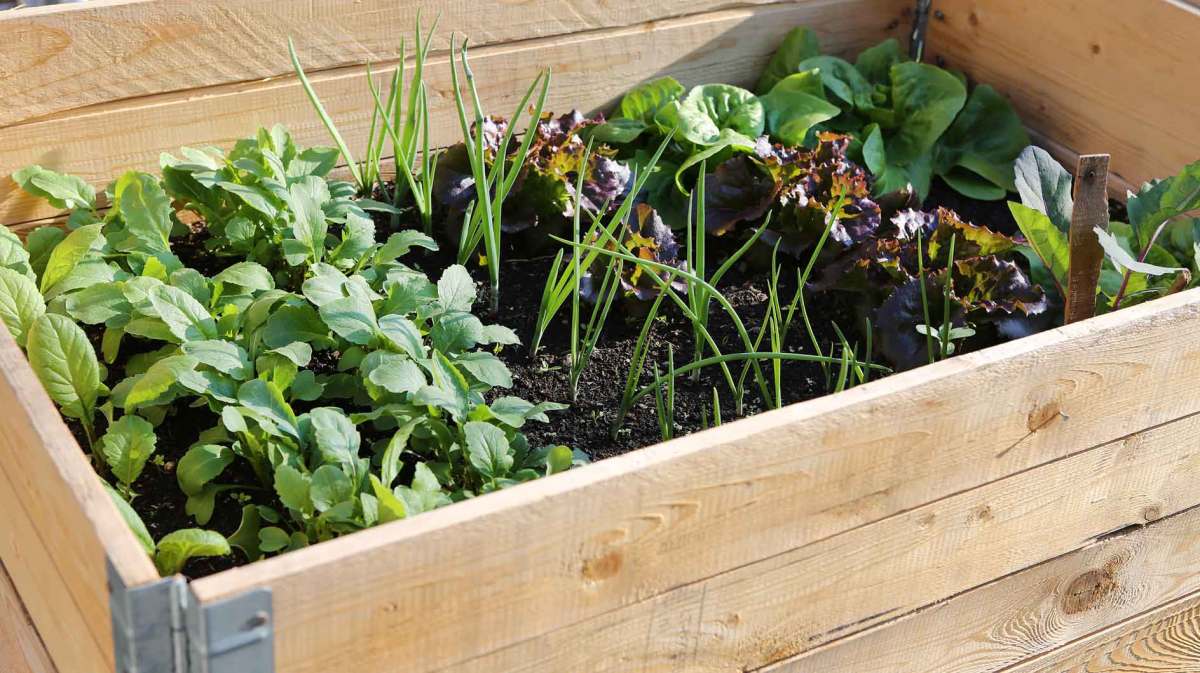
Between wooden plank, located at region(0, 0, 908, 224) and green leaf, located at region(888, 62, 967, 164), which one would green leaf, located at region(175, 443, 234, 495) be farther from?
green leaf, located at region(888, 62, 967, 164)

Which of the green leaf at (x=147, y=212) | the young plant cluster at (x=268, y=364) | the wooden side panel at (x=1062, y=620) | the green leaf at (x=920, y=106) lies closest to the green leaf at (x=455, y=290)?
the young plant cluster at (x=268, y=364)

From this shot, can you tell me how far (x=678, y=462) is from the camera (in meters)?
0.98

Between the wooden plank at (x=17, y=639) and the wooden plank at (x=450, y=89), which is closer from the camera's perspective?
the wooden plank at (x=17, y=639)

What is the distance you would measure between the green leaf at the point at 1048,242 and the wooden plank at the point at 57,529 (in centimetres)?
107

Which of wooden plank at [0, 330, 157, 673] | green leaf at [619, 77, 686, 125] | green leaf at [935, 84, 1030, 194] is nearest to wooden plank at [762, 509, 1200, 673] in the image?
wooden plank at [0, 330, 157, 673]

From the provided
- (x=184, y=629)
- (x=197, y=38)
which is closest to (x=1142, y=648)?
(x=184, y=629)

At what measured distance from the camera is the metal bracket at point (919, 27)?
7.62ft

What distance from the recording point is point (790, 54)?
2172 millimetres

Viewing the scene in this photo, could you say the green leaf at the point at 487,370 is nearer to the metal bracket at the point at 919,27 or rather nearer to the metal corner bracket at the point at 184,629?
the metal corner bracket at the point at 184,629

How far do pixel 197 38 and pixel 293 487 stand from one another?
35.9 inches

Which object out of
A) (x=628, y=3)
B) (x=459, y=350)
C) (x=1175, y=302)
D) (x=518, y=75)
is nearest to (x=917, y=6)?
(x=628, y=3)

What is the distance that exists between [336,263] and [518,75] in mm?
646

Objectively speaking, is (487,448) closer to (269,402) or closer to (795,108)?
(269,402)

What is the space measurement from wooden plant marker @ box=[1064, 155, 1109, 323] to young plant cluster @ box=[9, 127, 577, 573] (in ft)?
2.07
